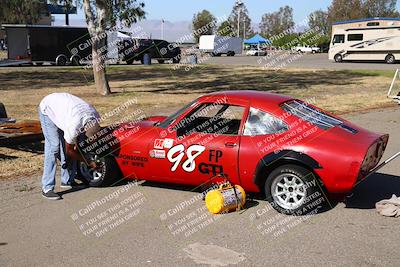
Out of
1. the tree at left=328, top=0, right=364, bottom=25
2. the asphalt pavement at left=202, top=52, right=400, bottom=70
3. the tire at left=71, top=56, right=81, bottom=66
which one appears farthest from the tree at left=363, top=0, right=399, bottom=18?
the tire at left=71, top=56, right=81, bottom=66

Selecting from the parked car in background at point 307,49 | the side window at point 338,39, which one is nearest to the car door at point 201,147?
the side window at point 338,39

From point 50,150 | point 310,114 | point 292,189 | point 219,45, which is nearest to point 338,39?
point 219,45

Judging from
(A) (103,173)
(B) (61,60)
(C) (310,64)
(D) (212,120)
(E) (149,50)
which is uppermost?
(E) (149,50)

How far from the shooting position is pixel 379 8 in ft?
341

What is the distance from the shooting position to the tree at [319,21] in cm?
11421

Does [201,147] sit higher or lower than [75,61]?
lower

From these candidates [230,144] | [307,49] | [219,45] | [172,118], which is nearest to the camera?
[230,144]

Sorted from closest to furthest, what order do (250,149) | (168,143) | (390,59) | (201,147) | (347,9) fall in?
(250,149) < (201,147) < (168,143) < (390,59) < (347,9)

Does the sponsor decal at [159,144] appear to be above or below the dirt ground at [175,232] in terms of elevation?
above

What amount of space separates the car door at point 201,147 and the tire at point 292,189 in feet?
1.55

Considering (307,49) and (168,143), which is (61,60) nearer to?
(168,143)

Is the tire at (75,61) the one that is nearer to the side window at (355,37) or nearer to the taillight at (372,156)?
the side window at (355,37)

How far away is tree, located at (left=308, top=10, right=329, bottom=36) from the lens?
114213 mm

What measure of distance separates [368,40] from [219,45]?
95.3ft
